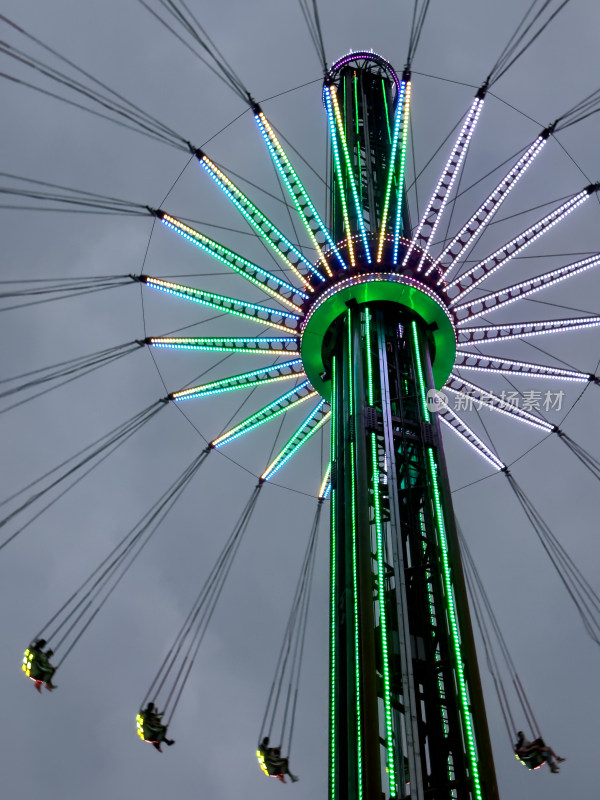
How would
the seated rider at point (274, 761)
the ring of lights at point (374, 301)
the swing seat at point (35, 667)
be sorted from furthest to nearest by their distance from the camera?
1. the ring of lights at point (374, 301)
2. the seated rider at point (274, 761)
3. the swing seat at point (35, 667)

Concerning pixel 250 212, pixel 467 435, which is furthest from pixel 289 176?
pixel 467 435

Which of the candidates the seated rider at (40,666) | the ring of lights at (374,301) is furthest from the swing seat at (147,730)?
the ring of lights at (374,301)

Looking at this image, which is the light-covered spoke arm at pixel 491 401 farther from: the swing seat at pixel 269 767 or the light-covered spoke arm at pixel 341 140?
the swing seat at pixel 269 767

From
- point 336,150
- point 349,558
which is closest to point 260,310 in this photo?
point 336,150

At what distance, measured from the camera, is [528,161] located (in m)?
24.8

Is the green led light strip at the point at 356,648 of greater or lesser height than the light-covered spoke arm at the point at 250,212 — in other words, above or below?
below

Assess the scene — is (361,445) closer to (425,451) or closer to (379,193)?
(425,451)

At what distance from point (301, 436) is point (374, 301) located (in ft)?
20.3

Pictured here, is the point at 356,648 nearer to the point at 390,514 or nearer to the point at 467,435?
the point at 390,514

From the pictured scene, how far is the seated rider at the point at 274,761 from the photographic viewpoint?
74.1 ft

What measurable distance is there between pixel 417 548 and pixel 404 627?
268 centimetres

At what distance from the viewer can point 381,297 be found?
971 inches

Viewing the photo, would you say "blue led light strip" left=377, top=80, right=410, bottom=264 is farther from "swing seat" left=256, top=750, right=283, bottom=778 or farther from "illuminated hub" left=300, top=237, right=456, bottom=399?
"swing seat" left=256, top=750, right=283, bottom=778

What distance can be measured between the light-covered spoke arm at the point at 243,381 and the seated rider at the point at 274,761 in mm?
10352
